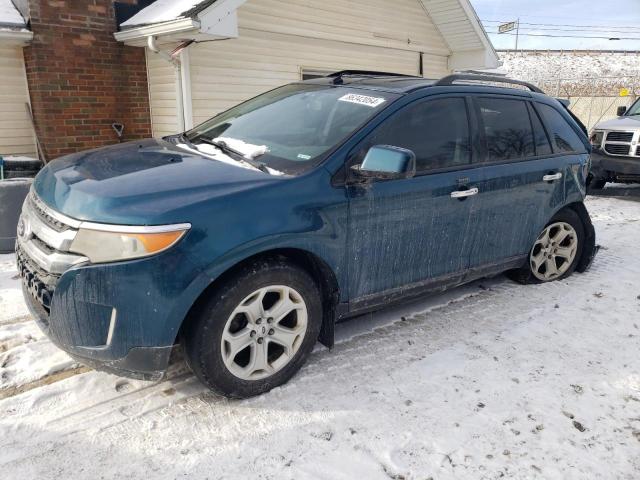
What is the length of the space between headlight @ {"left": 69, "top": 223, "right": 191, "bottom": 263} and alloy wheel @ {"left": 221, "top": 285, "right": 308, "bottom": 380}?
21.6 inches

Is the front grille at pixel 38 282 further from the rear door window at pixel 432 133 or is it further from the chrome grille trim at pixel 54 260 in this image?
the rear door window at pixel 432 133

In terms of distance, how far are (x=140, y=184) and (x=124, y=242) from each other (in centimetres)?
39

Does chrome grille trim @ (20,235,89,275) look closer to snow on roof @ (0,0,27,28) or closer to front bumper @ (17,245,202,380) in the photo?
front bumper @ (17,245,202,380)

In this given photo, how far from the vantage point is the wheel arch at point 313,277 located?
104 inches

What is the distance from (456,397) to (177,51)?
246 inches

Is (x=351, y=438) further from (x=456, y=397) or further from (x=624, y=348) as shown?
(x=624, y=348)

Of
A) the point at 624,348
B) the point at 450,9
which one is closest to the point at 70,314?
the point at 624,348

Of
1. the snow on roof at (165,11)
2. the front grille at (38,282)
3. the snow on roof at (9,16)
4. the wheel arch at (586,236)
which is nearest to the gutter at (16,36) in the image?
the snow on roof at (9,16)

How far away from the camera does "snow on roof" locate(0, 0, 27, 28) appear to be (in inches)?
276

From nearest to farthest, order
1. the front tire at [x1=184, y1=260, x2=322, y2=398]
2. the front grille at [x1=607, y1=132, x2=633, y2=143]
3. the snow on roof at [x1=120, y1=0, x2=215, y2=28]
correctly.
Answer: the front tire at [x1=184, y1=260, x2=322, y2=398]
the snow on roof at [x1=120, y1=0, x2=215, y2=28]
the front grille at [x1=607, y1=132, x2=633, y2=143]

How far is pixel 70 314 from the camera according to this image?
2.48m

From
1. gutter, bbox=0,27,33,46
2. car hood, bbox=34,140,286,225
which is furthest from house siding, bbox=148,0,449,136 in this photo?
car hood, bbox=34,140,286,225

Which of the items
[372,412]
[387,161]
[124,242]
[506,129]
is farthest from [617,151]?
[124,242]

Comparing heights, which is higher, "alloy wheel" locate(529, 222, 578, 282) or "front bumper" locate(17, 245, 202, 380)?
"front bumper" locate(17, 245, 202, 380)
